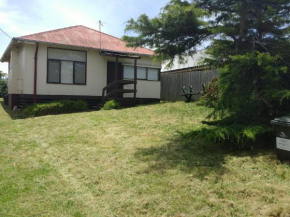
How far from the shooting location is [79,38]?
46.5ft

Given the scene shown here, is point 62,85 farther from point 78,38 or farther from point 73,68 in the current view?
point 78,38

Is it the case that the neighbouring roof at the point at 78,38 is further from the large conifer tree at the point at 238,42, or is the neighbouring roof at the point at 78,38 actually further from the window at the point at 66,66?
the large conifer tree at the point at 238,42

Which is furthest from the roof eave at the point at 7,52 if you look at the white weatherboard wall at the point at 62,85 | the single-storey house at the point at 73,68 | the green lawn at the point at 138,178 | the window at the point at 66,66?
the green lawn at the point at 138,178

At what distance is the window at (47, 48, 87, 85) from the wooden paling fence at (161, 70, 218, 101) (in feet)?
18.9

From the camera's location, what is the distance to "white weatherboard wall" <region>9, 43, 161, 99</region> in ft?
40.7

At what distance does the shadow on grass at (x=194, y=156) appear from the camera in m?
4.14

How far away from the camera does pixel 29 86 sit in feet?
40.9

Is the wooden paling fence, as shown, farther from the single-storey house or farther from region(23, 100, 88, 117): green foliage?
region(23, 100, 88, 117): green foliage

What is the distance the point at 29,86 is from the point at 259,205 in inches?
468

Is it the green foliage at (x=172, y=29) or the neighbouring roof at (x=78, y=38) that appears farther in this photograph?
the neighbouring roof at (x=78, y=38)

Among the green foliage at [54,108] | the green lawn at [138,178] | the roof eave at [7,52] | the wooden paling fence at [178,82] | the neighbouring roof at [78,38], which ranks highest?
the neighbouring roof at [78,38]

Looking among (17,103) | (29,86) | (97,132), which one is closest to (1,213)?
(97,132)

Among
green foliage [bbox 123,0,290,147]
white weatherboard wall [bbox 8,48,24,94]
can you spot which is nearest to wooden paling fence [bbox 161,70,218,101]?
green foliage [bbox 123,0,290,147]

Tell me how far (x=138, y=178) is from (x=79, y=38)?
38.7 ft
